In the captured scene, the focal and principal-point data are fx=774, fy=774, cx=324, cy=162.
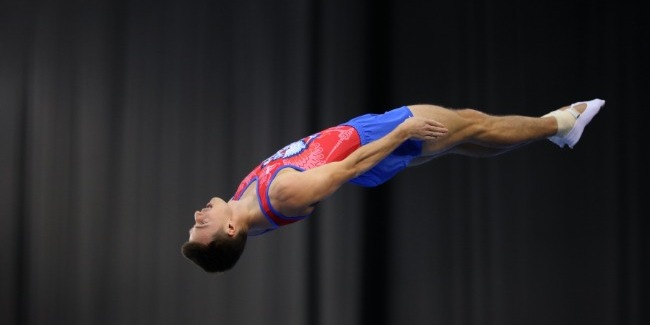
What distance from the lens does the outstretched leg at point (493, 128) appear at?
10.0 feet

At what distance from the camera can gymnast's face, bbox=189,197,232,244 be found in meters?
2.68

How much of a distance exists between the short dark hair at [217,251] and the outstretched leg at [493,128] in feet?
2.80

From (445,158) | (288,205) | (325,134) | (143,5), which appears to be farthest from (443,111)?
(143,5)

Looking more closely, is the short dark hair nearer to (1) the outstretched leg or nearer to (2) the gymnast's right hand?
(2) the gymnast's right hand

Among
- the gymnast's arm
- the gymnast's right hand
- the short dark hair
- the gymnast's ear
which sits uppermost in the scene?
the gymnast's right hand

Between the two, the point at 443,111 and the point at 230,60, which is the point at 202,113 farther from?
the point at 443,111

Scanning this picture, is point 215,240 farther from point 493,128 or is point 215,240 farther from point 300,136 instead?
point 300,136

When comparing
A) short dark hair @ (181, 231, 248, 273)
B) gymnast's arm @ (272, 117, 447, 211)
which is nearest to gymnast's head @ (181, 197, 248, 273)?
short dark hair @ (181, 231, 248, 273)

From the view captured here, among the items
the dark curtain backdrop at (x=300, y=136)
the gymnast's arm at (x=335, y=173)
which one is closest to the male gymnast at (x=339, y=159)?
the gymnast's arm at (x=335, y=173)

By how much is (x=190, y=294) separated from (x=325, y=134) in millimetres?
1869

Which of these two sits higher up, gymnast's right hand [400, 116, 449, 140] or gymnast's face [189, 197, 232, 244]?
gymnast's right hand [400, 116, 449, 140]

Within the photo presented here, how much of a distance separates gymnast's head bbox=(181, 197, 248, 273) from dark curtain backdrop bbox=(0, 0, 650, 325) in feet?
5.79

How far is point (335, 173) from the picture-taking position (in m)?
2.66

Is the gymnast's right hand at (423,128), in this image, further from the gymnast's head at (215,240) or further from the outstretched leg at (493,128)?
the gymnast's head at (215,240)
